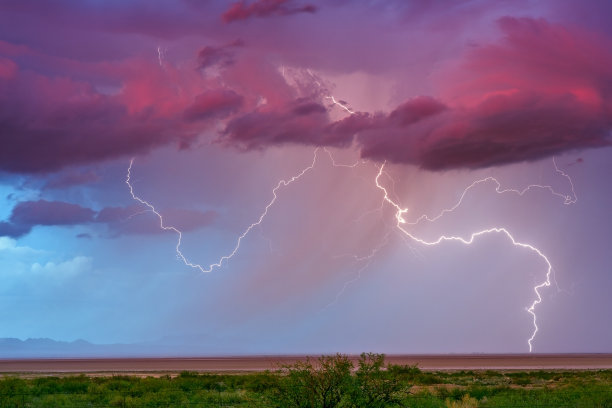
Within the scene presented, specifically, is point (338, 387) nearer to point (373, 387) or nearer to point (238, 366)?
point (373, 387)

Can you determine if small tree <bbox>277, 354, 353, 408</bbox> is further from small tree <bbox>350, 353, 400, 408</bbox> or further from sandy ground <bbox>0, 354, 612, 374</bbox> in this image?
sandy ground <bbox>0, 354, 612, 374</bbox>

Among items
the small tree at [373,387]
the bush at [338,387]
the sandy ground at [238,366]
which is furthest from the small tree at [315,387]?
the sandy ground at [238,366]

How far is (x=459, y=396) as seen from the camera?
2761 cm

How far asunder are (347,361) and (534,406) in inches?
432

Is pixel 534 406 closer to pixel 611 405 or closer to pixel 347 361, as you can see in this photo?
pixel 611 405

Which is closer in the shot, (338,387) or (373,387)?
(338,387)

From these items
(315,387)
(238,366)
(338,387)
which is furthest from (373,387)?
(238,366)

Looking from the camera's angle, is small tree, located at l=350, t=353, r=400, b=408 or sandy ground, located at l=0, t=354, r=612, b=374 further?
sandy ground, located at l=0, t=354, r=612, b=374

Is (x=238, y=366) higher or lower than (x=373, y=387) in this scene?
lower

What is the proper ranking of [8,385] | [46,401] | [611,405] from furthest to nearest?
1. [8,385]
2. [46,401]
3. [611,405]

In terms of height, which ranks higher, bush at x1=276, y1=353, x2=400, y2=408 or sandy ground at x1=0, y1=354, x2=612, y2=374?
bush at x1=276, y1=353, x2=400, y2=408

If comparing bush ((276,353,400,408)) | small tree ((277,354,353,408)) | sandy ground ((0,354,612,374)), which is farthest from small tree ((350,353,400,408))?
sandy ground ((0,354,612,374))

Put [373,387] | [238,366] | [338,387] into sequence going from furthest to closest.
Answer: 1. [238,366]
2. [373,387]
3. [338,387]

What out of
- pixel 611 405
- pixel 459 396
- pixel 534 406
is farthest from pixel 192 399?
pixel 611 405
